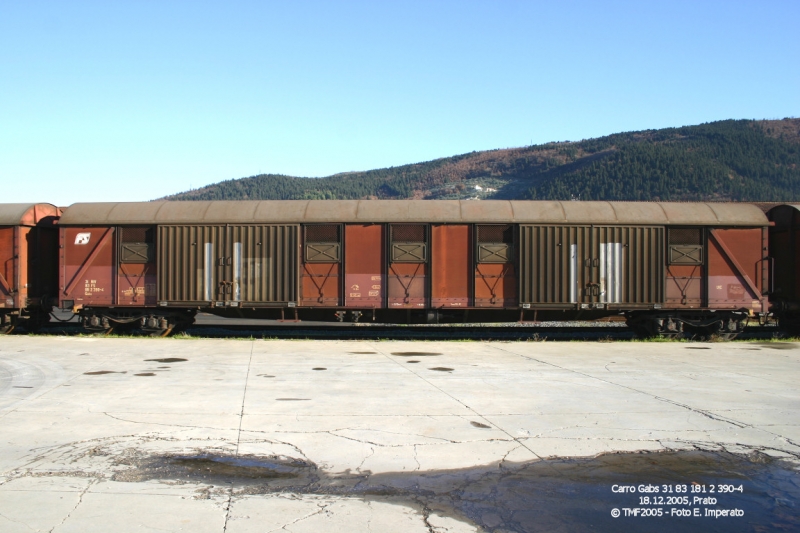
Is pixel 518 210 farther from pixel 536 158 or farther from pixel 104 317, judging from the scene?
pixel 536 158

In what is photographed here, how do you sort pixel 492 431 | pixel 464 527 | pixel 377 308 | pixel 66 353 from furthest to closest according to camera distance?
pixel 377 308 → pixel 66 353 → pixel 492 431 → pixel 464 527

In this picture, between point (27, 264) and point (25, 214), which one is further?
point (27, 264)

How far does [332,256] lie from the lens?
16844mm

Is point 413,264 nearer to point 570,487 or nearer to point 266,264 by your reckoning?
point 266,264

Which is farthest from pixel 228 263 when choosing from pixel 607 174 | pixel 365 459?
pixel 607 174

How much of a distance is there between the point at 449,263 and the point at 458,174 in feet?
426

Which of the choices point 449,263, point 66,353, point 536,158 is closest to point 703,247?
point 449,263

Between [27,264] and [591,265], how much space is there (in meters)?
15.1

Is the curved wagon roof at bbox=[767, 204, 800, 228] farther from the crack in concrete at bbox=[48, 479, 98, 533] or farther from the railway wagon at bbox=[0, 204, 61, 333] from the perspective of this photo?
the railway wagon at bbox=[0, 204, 61, 333]

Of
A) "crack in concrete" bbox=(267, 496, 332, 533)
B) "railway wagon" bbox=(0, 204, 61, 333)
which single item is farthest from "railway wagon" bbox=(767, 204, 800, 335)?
"railway wagon" bbox=(0, 204, 61, 333)

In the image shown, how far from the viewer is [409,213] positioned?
55.9 feet

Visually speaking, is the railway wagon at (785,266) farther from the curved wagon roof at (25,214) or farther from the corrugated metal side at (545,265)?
the curved wagon roof at (25,214)

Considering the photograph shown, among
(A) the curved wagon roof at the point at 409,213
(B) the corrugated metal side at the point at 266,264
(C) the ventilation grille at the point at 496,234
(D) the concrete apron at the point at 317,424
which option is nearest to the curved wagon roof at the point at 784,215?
(A) the curved wagon roof at the point at 409,213

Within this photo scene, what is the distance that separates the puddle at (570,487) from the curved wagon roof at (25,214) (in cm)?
1321
